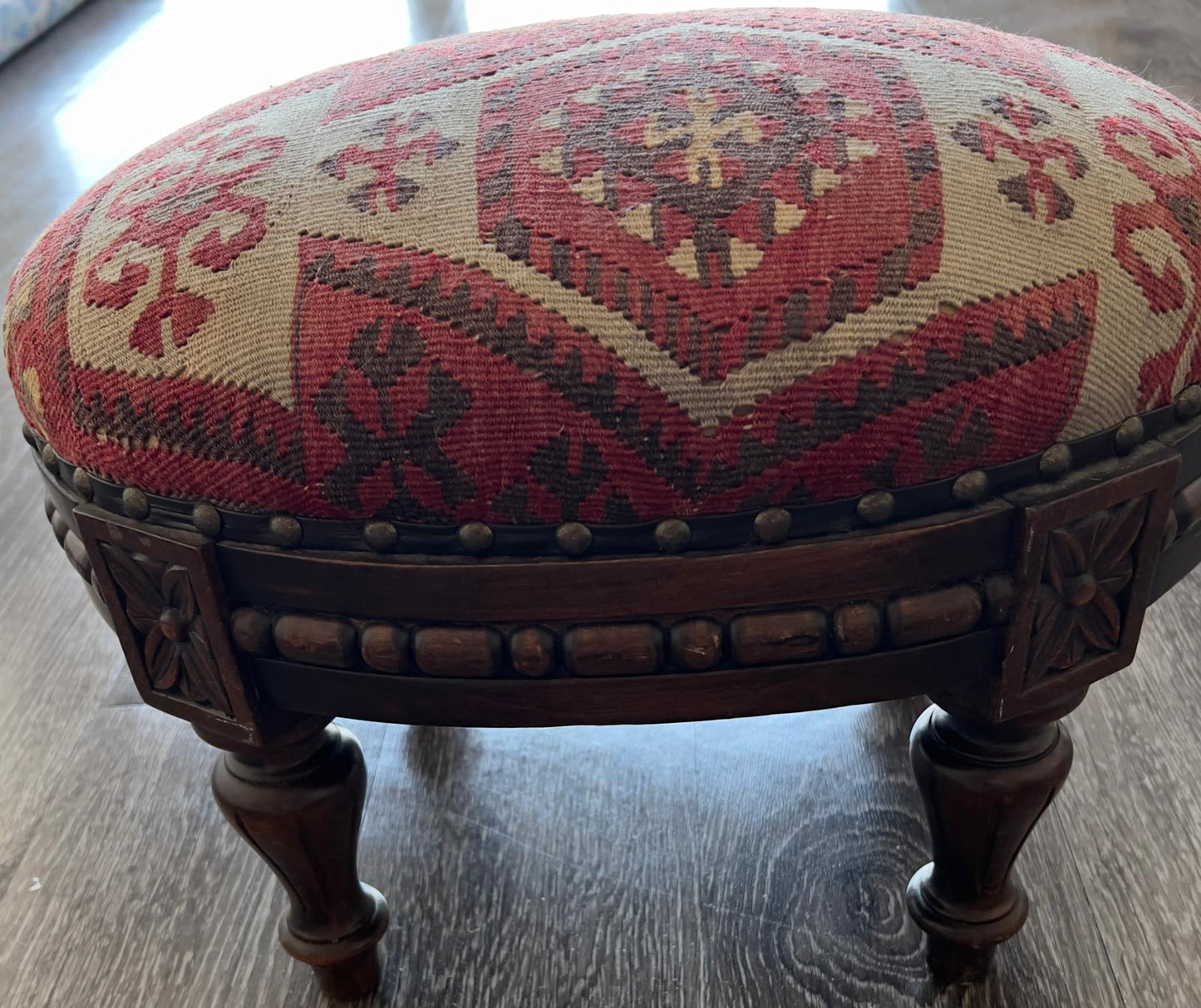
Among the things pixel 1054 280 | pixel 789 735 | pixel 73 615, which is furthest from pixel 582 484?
pixel 73 615

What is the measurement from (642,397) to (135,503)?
Result: 212 millimetres

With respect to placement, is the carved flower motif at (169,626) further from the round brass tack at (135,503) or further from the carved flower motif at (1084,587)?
the carved flower motif at (1084,587)

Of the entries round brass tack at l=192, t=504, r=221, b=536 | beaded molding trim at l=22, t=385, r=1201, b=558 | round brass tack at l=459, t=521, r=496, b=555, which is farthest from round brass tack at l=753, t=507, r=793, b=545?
round brass tack at l=192, t=504, r=221, b=536

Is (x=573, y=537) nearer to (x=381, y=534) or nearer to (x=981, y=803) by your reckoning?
(x=381, y=534)

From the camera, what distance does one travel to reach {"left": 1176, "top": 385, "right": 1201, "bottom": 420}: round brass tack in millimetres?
505

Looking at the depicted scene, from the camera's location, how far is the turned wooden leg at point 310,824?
59 centimetres

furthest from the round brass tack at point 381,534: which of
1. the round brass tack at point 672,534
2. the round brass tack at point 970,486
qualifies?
the round brass tack at point 970,486

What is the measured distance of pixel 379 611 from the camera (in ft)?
1.61

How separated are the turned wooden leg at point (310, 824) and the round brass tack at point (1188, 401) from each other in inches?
16.0

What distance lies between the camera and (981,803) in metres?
0.59

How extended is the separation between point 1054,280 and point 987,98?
10 cm

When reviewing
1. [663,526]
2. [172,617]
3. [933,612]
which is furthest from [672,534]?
[172,617]

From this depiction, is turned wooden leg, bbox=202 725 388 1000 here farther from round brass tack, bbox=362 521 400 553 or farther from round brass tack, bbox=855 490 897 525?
round brass tack, bbox=855 490 897 525

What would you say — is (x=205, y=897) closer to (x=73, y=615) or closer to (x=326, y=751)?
(x=326, y=751)
